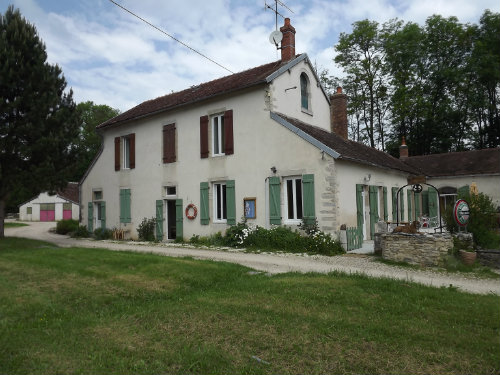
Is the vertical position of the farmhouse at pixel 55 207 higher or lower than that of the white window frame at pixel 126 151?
lower

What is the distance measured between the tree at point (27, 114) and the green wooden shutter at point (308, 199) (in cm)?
911

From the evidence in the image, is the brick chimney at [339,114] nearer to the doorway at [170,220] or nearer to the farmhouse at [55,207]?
the doorway at [170,220]

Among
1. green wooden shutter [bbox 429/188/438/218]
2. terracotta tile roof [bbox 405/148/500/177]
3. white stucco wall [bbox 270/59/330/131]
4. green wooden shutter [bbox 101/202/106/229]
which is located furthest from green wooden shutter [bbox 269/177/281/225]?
terracotta tile roof [bbox 405/148/500/177]

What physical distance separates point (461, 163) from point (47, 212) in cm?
3902

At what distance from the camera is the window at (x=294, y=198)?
12.1 metres

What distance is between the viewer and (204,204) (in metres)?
14.1

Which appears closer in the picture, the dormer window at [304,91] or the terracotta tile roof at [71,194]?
the dormer window at [304,91]

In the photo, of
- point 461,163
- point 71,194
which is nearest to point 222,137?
point 461,163

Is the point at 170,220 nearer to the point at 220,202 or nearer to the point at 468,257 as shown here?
the point at 220,202

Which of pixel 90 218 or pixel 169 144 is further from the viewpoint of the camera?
pixel 90 218

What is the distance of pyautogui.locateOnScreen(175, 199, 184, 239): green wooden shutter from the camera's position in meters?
14.8

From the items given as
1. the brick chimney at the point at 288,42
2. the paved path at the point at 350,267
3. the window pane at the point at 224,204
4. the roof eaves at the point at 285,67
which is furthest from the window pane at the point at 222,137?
the paved path at the point at 350,267

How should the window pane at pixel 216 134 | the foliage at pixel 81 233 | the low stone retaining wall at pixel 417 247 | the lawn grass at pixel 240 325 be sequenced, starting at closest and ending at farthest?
the lawn grass at pixel 240 325, the low stone retaining wall at pixel 417 247, the window pane at pixel 216 134, the foliage at pixel 81 233

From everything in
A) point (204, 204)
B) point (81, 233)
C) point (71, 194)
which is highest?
point (71, 194)
